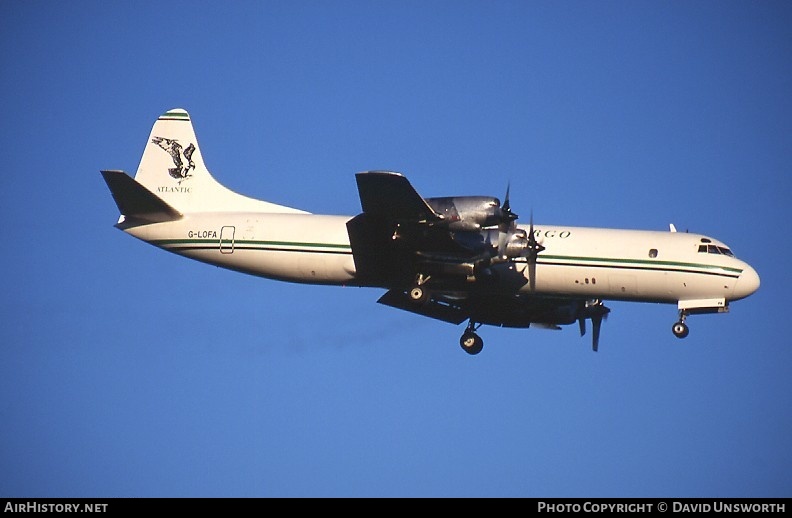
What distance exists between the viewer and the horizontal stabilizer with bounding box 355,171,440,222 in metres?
33.8

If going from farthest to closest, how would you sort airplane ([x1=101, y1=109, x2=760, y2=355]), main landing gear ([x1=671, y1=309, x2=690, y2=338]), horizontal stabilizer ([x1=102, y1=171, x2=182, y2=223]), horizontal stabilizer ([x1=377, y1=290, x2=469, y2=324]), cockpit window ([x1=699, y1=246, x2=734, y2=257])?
1. horizontal stabilizer ([x1=377, y1=290, x2=469, y2=324])
2. cockpit window ([x1=699, y1=246, x2=734, y2=257])
3. horizontal stabilizer ([x1=102, y1=171, x2=182, y2=223])
4. main landing gear ([x1=671, y1=309, x2=690, y2=338])
5. airplane ([x1=101, y1=109, x2=760, y2=355])

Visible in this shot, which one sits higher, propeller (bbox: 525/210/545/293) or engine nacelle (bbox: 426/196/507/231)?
engine nacelle (bbox: 426/196/507/231)

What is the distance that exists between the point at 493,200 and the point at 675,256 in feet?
19.8

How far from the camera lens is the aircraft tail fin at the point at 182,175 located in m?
39.8

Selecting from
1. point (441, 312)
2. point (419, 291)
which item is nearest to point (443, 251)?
point (419, 291)

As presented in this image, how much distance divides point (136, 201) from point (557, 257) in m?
13.4

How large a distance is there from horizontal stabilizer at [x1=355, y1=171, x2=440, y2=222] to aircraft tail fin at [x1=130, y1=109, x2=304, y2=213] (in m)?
5.28

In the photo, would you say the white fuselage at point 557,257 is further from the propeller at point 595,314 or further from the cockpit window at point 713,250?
the propeller at point 595,314

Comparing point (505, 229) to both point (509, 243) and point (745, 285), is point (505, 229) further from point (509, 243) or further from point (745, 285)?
point (745, 285)

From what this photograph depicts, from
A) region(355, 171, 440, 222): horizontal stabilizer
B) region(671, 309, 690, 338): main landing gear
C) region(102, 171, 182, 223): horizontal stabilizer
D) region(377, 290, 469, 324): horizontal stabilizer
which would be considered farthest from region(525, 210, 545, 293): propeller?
region(102, 171, 182, 223): horizontal stabilizer

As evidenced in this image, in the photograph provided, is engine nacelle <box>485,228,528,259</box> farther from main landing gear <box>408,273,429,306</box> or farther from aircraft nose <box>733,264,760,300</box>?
aircraft nose <box>733,264,760,300</box>

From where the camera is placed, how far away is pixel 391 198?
34656mm

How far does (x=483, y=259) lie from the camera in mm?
36031
